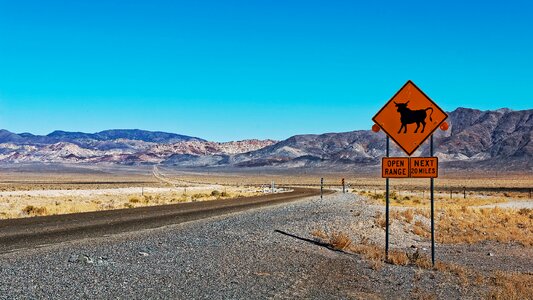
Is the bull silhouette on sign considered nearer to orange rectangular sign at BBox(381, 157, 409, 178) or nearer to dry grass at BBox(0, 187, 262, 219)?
orange rectangular sign at BBox(381, 157, 409, 178)

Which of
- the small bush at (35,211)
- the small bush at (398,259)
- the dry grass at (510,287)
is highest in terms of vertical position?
the small bush at (398,259)

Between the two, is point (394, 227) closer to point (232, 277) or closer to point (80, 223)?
A: point (80, 223)

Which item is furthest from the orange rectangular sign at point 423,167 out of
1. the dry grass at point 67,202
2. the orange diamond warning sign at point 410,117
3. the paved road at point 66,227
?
the dry grass at point 67,202

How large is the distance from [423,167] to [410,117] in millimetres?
1128

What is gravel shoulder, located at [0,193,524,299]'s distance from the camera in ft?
26.5

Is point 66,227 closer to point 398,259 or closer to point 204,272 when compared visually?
point 204,272

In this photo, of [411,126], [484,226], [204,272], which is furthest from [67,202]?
[411,126]

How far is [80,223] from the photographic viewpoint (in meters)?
18.3

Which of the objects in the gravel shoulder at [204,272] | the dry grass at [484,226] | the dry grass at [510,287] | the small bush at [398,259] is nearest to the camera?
the gravel shoulder at [204,272]

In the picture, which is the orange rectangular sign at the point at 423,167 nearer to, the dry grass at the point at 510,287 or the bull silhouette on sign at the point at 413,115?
the bull silhouette on sign at the point at 413,115

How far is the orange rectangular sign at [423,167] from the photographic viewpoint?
11516 millimetres

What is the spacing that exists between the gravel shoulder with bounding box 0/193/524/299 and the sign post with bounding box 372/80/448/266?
204 centimetres

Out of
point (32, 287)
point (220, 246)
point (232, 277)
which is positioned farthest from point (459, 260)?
point (32, 287)

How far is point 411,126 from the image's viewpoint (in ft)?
38.3
